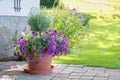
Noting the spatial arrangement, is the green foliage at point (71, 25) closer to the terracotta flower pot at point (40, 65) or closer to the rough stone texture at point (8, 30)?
the rough stone texture at point (8, 30)

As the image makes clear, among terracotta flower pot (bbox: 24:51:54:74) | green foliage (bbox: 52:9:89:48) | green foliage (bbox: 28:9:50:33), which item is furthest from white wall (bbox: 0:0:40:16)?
terracotta flower pot (bbox: 24:51:54:74)

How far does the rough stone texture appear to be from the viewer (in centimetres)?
737

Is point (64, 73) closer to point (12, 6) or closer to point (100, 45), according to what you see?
point (12, 6)

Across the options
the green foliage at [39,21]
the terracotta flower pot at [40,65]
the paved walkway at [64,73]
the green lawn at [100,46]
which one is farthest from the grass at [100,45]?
the terracotta flower pot at [40,65]

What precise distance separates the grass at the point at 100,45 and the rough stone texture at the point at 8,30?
1019 mm

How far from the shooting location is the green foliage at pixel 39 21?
6766mm

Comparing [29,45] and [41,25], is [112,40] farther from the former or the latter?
[29,45]

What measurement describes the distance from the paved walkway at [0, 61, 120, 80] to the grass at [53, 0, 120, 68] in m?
0.47

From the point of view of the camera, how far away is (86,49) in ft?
31.0

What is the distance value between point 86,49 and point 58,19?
6.02 ft

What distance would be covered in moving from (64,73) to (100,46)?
13.4 feet

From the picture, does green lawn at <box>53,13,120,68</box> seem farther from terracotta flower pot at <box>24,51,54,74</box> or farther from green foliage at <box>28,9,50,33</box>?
terracotta flower pot at <box>24,51,54,74</box>

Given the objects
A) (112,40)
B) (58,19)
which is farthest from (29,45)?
(112,40)

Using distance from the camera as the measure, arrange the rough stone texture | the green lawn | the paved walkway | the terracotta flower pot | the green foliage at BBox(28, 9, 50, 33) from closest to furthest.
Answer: the paved walkway → the terracotta flower pot → the green foliage at BBox(28, 9, 50, 33) → the rough stone texture → the green lawn
